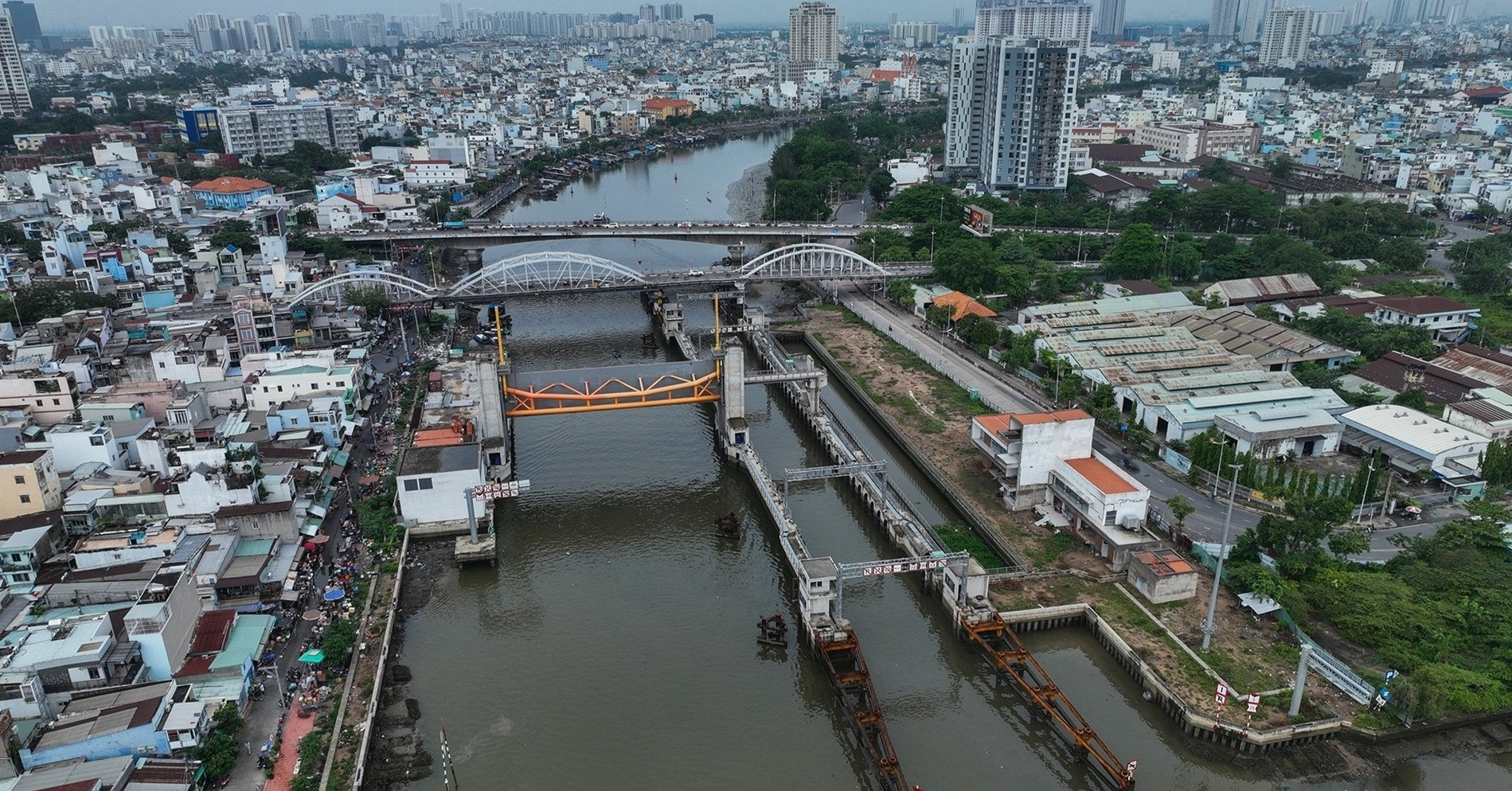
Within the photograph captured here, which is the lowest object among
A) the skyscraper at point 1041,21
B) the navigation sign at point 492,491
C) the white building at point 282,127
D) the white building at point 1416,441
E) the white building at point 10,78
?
the white building at point 1416,441

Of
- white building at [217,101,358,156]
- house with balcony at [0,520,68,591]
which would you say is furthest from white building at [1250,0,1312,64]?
house with balcony at [0,520,68,591]

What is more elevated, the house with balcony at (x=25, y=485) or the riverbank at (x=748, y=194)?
the house with balcony at (x=25, y=485)

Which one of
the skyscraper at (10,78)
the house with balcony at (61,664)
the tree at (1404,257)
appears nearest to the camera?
the house with balcony at (61,664)

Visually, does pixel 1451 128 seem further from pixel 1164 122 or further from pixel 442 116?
pixel 442 116

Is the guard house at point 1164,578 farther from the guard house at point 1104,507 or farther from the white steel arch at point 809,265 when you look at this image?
the white steel arch at point 809,265

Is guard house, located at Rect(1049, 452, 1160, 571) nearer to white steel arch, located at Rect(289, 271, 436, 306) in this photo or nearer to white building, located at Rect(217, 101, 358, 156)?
white steel arch, located at Rect(289, 271, 436, 306)

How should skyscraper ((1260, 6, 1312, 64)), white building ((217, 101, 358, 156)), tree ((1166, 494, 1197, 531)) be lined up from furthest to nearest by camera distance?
skyscraper ((1260, 6, 1312, 64)), white building ((217, 101, 358, 156)), tree ((1166, 494, 1197, 531))

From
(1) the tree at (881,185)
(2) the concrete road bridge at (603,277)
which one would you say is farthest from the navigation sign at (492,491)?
(1) the tree at (881,185)

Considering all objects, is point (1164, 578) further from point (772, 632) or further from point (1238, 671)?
point (772, 632)
